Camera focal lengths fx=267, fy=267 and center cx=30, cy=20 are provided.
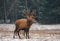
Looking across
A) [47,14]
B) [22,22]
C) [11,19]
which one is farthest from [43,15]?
[22,22]

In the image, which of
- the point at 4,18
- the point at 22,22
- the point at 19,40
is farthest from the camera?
the point at 4,18

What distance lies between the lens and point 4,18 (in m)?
38.1

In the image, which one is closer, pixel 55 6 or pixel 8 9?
pixel 55 6

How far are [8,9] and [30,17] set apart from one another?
88.8 ft

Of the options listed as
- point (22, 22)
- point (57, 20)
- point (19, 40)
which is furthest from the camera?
point (57, 20)

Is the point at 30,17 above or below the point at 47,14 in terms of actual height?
above

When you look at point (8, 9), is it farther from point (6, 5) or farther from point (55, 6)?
point (55, 6)

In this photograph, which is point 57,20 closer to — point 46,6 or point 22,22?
point 46,6

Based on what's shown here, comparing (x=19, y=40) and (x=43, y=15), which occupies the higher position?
(x=19, y=40)

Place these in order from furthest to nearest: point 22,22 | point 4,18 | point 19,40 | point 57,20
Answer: point 4,18
point 57,20
point 22,22
point 19,40

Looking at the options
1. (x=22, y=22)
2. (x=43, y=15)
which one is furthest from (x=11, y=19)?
(x=22, y=22)

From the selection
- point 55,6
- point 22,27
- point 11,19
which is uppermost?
point 22,27

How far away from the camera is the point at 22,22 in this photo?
13.9m

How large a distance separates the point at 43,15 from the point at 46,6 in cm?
147
